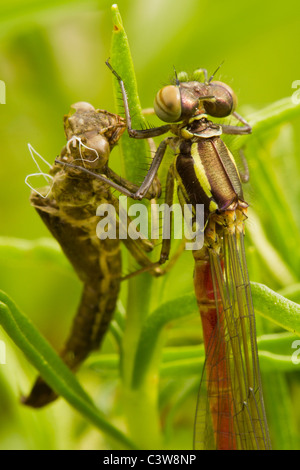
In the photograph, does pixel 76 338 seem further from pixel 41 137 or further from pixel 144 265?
pixel 41 137

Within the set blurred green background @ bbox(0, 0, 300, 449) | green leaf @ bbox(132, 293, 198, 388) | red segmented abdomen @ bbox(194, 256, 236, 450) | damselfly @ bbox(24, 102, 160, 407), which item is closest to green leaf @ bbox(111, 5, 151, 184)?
damselfly @ bbox(24, 102, 160, 407)

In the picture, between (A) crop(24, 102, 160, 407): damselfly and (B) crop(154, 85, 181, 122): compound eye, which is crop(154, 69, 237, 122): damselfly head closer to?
(B) crop(154, 85, 181, 122): compound eye

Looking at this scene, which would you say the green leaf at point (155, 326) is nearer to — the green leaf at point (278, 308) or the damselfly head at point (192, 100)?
the green leaf at point (278, 308)

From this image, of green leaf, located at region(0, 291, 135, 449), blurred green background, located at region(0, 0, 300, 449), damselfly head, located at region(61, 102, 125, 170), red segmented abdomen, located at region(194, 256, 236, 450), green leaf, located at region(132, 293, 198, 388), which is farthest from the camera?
blurred green background, located at region(0, 0, 300, 449)

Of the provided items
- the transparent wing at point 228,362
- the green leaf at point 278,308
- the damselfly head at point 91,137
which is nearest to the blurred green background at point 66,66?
the transparent wing at point 228,362

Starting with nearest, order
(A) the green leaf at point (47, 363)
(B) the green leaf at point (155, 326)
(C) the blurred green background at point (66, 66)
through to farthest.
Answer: (A) the green leaf at point (47, 363), (B) the green leaf at point (155, 326), (C) the blurred green background at point (66, 66)

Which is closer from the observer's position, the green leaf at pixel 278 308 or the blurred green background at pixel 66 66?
the green leaf at pixel 278 308

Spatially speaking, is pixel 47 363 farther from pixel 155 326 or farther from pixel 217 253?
pixel 217 253
